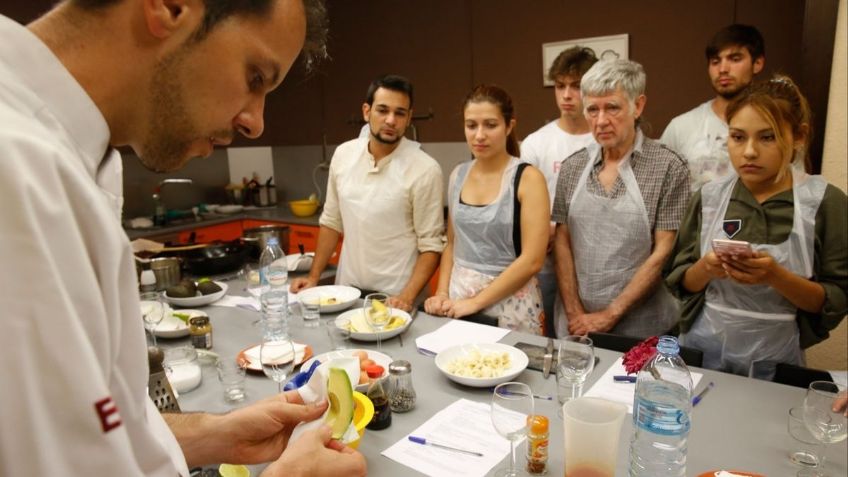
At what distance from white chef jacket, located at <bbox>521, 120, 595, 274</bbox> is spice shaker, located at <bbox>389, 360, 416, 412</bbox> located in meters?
1.42

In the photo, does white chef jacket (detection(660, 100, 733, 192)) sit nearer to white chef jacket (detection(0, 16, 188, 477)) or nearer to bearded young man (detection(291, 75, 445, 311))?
bearded young man (detection(291, 75, 445, 311))

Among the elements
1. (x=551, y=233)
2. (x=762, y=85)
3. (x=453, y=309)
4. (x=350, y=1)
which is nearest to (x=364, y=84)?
(x=350, y=1)

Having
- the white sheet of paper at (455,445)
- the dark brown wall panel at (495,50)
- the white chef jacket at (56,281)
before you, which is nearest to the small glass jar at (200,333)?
the white sheet of paper at (455,445)

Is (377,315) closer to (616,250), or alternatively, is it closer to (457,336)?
(457,336)

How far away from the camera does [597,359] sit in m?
1.74

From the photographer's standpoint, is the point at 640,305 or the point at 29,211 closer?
the point at 29,211

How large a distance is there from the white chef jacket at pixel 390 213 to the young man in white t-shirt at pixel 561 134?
0.55m

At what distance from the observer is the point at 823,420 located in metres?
1.17

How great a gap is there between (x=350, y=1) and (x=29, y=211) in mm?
4722

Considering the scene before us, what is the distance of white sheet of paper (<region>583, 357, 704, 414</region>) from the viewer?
148 cm

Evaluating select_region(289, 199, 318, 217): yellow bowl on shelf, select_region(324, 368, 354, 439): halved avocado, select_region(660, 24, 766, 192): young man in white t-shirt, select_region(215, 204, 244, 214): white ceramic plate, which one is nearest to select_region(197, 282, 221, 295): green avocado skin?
select_region(324, 368, 354, 439): halved avocado

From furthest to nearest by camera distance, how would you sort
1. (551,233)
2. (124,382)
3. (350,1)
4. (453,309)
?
(350,1), (551,233), (453,309), (124,382)

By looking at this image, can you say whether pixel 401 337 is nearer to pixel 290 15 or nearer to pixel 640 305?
pixel 640 305

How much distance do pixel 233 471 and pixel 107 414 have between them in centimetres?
65
